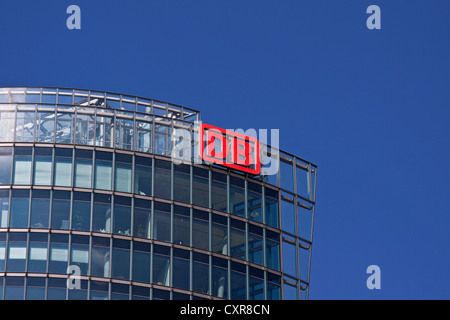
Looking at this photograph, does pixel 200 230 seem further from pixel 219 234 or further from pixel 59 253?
pixel 59 253

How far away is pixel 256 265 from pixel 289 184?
26.4 feet

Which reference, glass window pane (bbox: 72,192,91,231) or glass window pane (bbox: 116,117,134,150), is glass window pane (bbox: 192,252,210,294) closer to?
glass window pane (bbox: 72,192,91,231)

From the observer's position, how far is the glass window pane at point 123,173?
77.4 meters

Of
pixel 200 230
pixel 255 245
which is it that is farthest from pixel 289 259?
pixel 200 230

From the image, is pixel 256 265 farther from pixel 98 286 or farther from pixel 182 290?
pixel 98 286

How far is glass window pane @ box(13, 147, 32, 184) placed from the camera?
7639cm

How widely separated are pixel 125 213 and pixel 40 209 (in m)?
6.03

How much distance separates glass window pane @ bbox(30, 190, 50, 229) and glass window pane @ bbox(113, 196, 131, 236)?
15.8 feet

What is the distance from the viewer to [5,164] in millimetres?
76812

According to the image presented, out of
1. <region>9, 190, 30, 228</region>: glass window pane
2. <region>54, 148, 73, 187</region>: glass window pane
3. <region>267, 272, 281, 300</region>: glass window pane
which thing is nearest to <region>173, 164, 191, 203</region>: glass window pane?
<region>54, 148, 73, 187</region>: glass window pane

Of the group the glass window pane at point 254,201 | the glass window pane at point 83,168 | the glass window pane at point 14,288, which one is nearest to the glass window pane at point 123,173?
the glass window pane at point 83,168

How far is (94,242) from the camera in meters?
75.0
